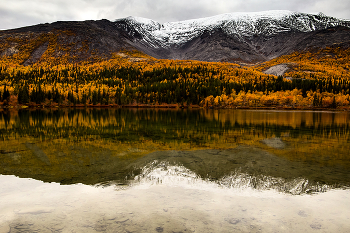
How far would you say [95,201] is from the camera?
362 inches

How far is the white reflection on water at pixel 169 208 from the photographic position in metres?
7.39

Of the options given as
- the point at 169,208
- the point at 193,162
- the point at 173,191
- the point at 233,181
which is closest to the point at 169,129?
the point at 193,162

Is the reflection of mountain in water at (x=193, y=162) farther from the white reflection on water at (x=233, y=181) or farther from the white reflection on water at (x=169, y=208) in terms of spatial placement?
the white reflection on water at (x=169, y=208)

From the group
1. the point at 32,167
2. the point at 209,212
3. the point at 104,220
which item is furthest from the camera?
the point at 32,167

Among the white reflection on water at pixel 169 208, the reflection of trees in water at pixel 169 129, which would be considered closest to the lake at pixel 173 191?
the white reflection on water at pixel 169 208

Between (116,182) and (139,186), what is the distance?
1.23 meters

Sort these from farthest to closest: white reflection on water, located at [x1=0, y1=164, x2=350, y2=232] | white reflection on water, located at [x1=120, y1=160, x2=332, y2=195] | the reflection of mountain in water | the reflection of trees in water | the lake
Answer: the reflection of trees in water < the reflection of mountain in water < white reflection on water, located at [x1=120, y1=160, x2=332, y2=195] < the lake < white reflection on water, located at [x1=0, y1=164, x2=350, y2=232]

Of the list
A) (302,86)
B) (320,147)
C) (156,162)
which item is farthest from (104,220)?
(302,86)

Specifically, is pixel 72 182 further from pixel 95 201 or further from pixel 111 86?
pixel 111 86

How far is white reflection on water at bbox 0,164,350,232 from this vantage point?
739 cm

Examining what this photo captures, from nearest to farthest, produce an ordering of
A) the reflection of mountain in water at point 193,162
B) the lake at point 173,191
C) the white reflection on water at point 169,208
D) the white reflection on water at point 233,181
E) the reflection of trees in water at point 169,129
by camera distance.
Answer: the white reflection on water at point 169,208 < the lake at point 173,191 < the white reflection on water at point 233,181 < the reflection of mountain in water at point 193,162 < the reflection of trees in water at point 169,129

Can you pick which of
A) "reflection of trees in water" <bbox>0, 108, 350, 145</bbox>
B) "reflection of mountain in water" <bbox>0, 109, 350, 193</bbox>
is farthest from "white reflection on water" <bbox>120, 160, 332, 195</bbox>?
"reflection of trees in water" <bbox>0, 108, 350, 145</bbox>

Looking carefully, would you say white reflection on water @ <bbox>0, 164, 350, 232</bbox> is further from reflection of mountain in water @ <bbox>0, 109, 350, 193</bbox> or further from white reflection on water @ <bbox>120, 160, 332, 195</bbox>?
reflection of mountain in water @ <bbox>0, 109, 350, 193</bbox>

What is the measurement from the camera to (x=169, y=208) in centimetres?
870
